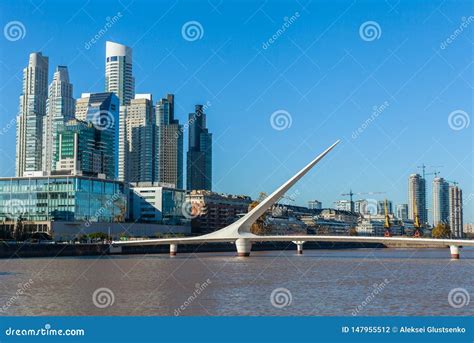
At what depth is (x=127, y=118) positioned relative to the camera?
447 ft

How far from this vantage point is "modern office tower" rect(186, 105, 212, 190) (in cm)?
12263

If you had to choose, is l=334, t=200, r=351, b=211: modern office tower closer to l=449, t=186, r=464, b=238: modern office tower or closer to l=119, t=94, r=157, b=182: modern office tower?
l=449, t=186, r=464, b=238: modern office tower

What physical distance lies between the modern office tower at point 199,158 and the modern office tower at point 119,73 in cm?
2264

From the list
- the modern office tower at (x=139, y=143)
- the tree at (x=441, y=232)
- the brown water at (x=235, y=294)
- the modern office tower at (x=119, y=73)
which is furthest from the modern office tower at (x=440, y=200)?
the brown water at (x=235, y=294)

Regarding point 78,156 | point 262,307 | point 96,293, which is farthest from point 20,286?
point 78,156

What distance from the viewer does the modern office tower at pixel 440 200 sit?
427 feet

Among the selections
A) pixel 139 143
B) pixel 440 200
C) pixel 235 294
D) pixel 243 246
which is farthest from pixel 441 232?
pixel 235 294

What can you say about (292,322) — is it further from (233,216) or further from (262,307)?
(233,216)

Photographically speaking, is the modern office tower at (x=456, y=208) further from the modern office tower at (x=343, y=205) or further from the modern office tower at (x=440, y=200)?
the modern office tower at (x=343, y=205)

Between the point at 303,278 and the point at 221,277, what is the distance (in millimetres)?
2689

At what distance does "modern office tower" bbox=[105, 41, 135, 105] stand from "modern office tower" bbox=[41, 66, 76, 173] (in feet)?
65.3

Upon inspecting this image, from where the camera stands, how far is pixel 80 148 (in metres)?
90.1

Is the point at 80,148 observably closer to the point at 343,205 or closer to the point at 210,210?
the point at 210,210

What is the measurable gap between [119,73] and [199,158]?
32.2 meters
